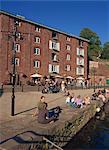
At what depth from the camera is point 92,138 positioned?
16.2 metres

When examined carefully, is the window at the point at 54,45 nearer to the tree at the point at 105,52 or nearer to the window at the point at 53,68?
the window at the point at 53,68

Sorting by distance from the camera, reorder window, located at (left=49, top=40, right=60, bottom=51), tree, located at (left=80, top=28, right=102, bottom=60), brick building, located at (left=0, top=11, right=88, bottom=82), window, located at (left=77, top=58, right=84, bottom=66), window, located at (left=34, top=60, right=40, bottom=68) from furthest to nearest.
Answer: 1. tree, located at (left=80, top=28, right=102, bottom=60)
2. window, located at (left=77, top=58, right=84, bottom=66)
3. window, located at (left=49, top=40, right=60, bottom=51)
4. window, located at (left=34, top=60, right=40, bottom=68)
5. brick building, located at (left=0, top=11, right=88, bottom=82)

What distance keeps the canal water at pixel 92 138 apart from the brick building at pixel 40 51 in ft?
84.8

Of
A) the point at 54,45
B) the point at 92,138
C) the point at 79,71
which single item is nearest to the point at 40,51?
the point at 54,45

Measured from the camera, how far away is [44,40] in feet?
178

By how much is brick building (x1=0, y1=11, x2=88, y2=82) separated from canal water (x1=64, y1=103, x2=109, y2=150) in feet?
84.8

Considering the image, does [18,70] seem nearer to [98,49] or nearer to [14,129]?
[14,129]

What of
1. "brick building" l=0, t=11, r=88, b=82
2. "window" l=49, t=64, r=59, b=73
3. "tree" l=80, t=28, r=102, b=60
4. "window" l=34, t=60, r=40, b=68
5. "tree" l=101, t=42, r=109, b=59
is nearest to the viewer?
"brick building" l=0, t=11, r=88, b=82

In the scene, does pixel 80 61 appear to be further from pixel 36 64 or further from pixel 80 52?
pixel 36 64

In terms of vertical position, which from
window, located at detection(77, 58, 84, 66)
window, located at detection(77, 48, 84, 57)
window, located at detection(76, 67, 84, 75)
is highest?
window, located at detection(77, 48, 84, 57)

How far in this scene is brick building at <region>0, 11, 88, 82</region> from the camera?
45.7 m

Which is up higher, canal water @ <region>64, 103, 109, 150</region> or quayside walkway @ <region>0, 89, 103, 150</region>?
quayside walkway @ <region>0, 89, 103, 150</region>

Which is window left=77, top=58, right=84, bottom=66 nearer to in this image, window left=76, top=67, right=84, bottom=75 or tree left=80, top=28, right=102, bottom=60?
window left=76, top=67, right=84, bottom=75

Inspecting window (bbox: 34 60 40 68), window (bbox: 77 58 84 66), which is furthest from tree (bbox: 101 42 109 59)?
window (bbox: 34 60 40 68)
